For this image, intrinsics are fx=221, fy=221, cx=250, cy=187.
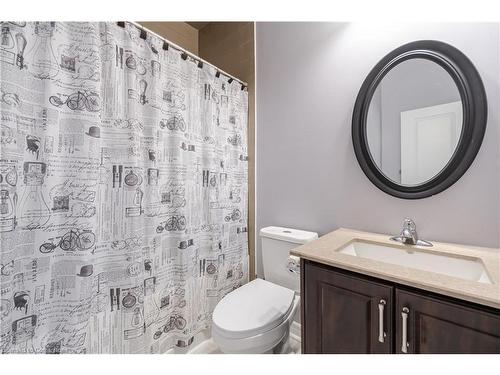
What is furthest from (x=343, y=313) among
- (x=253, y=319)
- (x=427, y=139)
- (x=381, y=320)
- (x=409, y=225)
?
(x=427, y=139)

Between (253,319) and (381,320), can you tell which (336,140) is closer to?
(381,320)

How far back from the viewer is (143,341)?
1.15 m

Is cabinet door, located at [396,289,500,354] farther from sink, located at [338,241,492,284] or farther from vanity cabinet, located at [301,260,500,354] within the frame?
sink, located at [338,241,492,284]

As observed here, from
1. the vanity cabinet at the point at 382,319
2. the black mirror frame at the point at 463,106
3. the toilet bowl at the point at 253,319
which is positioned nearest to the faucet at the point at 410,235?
the black mirror frame at the point at 463,106

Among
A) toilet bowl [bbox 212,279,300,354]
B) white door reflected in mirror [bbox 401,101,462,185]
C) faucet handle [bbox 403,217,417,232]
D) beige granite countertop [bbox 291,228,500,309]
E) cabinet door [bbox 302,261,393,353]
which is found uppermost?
white door reflected in mirror [bbox 401,101,462,185]

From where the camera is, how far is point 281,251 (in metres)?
1.41

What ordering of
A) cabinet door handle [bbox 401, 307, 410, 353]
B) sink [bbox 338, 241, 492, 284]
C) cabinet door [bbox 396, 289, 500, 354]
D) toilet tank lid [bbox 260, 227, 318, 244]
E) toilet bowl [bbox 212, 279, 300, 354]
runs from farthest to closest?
toilet tank lid [bbox 260, 227, 318, 244], toilet bowl [bbox 212, 279, 300, 354], sink [bbox 338, 241, 492, 284], cabinet door handle [bbox 401, 307, 410, 353], cabinet door [bbox 396, 289, 500, 354]

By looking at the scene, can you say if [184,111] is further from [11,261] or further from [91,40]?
[11,261]

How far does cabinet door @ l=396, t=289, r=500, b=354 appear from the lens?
62cm

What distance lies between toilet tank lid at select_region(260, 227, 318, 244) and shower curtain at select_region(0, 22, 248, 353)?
0.39 meters

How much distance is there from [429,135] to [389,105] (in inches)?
9.8

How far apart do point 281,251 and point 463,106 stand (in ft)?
3.81

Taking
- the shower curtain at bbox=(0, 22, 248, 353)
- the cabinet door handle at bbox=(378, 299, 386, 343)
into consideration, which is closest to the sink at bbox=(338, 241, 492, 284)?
the cabinet door handle at bbox=(378, 299, 386, 343)

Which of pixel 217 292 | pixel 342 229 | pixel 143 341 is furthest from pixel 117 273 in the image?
pixel 342 229
